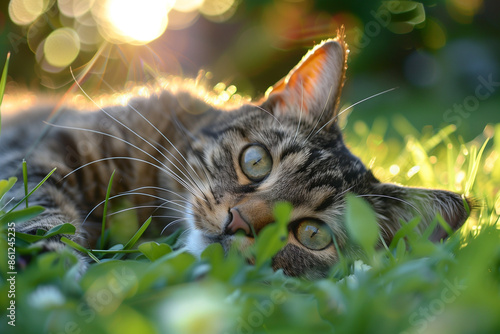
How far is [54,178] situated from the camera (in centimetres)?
89

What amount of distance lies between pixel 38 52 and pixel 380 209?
2.62m

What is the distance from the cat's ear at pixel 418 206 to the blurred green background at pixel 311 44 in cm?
167

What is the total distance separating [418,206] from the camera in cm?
87

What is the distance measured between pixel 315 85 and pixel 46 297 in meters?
0.87

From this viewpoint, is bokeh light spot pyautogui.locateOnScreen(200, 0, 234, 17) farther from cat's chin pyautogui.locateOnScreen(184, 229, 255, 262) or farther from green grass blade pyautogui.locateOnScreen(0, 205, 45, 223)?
green grass blade pyautogui.locateOnScreen(0, 205, 45, 223)

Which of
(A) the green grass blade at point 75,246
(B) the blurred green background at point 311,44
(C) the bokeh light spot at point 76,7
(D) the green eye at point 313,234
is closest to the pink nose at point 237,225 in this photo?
(D) the green eye at point 313,234

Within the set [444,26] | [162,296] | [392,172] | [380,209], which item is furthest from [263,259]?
[444,26]

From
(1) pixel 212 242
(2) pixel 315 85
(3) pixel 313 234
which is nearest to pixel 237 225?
(1) pixel 212 242

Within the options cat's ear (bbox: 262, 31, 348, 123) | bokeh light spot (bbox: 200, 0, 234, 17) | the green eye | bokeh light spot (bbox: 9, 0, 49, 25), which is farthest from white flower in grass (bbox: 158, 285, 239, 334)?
bokeh light spot (bbox: 200, 0, 234, 17)

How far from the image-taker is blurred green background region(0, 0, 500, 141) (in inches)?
99.5

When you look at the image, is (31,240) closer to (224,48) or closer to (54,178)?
(54,178)

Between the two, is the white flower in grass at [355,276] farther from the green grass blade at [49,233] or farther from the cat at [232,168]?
the green grass blade at [49,233]

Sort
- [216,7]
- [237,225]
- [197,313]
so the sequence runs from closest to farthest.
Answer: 1. [197,313]
2. [237,225]
3. [216,7]

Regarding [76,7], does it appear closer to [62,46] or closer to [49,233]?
[62,46]
